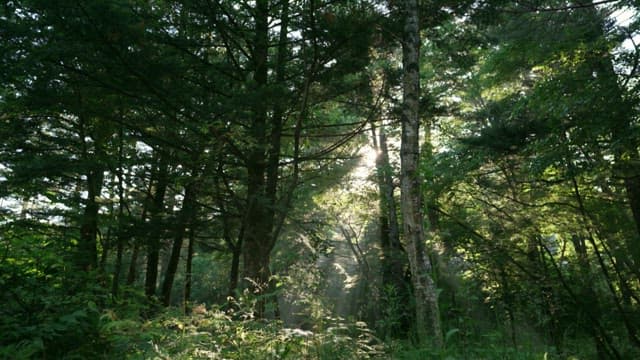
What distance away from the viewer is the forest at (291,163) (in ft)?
14.6

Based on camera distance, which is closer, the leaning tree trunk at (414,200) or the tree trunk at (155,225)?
the leaning tree trunk at (414,200)

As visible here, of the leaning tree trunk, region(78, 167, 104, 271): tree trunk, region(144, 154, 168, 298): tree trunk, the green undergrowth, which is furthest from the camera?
region(144, 154, 168, 298): tree trunk

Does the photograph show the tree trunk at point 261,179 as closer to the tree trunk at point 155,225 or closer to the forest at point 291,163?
the forest at point 291,163

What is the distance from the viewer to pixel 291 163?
27.9ft

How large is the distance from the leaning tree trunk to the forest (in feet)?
0.09

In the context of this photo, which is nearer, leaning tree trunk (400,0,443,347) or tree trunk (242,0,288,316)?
leaning tree trunk (400,0,443,347)

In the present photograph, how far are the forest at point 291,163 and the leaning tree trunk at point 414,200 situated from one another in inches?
1.0

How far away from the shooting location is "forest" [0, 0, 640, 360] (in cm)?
444

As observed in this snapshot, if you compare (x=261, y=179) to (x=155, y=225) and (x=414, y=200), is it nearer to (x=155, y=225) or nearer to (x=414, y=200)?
(x=155, y=225)

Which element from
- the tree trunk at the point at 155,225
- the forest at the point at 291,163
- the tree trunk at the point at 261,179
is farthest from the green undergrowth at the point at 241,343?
the tree trunk at the point at 261,179

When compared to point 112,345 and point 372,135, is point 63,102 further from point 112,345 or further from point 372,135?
point 372,135

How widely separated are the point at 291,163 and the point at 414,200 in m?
3.49

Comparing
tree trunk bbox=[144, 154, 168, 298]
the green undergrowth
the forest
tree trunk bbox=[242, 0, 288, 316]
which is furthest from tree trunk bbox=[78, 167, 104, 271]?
the green undergrowth

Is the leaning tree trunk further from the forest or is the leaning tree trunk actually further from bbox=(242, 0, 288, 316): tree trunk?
bbox=(242, 0, 288, 316): tree trunk
